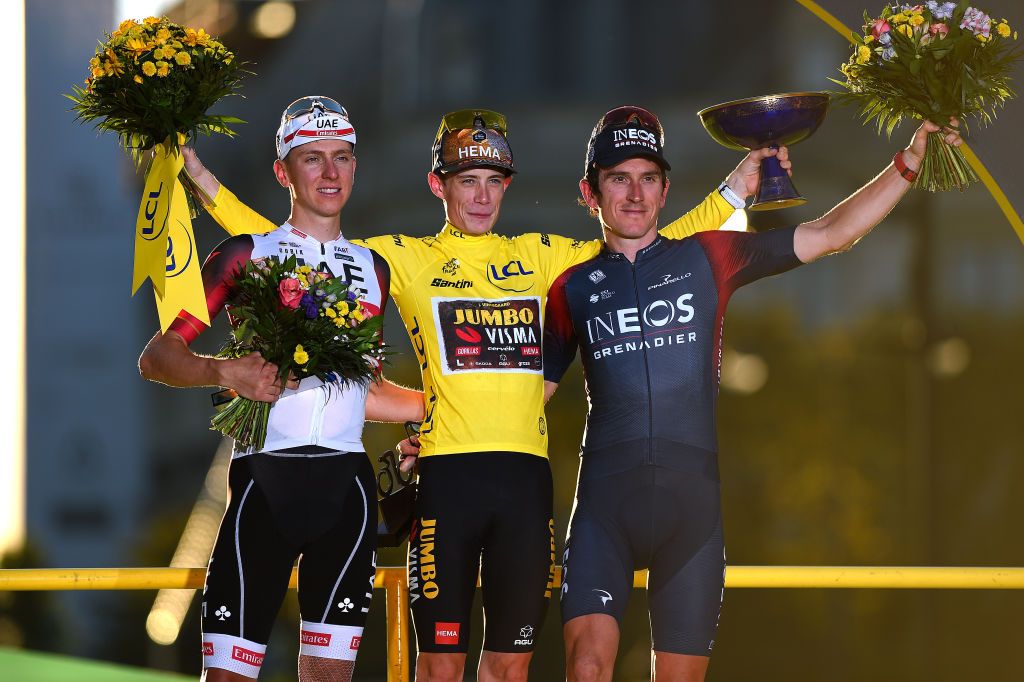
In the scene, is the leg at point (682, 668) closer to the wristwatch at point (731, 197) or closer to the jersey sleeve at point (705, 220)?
the jersey sleeve at point (705, 220)

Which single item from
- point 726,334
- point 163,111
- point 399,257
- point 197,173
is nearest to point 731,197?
point 399,257

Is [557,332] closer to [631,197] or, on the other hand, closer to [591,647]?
[631,197]

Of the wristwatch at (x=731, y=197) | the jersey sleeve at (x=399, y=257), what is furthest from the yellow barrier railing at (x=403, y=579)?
the wristwatch at (x=731, y=197)

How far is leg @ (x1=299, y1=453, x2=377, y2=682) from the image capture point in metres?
4.26

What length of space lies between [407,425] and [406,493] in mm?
339

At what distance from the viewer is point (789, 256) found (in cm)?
466

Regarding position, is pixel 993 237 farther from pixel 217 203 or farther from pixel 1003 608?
pixel 217 203

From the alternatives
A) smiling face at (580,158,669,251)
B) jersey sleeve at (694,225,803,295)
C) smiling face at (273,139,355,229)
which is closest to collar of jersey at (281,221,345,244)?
smiling face at (273,139,355,229)

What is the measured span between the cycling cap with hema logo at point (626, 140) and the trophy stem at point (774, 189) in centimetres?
37

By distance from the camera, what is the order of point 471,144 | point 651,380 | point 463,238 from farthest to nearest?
1. point 463,238
2. point 471,144
3. point 651,380

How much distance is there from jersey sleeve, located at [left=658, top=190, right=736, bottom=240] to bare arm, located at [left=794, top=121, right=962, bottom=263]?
44 cm

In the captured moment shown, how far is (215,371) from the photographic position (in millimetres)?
4203

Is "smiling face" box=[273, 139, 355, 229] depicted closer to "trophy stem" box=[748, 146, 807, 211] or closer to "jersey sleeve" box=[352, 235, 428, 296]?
"jersey sleeve" box=[352, 235, 428, 296]

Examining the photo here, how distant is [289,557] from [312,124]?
4.92 feet
